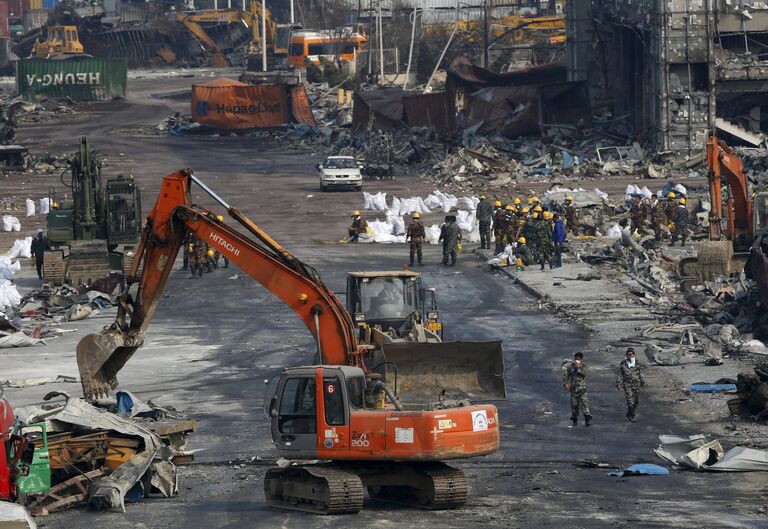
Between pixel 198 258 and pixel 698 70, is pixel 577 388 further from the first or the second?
pixel 698 70

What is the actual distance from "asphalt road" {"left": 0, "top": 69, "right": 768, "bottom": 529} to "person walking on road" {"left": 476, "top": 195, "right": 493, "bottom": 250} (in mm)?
1675

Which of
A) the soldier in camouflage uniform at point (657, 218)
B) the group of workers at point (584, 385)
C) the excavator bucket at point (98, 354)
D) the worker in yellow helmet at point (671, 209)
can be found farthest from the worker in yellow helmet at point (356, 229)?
the excavator bucket at point (98, 354)

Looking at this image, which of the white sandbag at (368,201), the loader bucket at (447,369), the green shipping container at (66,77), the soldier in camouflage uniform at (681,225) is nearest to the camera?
the loader bucket at (447,369)

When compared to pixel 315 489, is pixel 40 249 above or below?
below

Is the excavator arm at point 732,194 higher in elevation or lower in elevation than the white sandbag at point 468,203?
higher

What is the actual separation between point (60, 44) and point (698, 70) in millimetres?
60244

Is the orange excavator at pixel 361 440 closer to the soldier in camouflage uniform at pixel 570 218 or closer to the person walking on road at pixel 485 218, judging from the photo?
the person walking on road at pixel 485 218

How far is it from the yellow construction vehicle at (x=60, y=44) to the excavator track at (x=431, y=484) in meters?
93.4

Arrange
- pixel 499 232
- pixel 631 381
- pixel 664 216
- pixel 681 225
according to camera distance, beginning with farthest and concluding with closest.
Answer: pixel 664 216, pixel 681 225, pixel 499 232, pixel 631 381

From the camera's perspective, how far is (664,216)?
46469 millimetres

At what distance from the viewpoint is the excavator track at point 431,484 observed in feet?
58.9

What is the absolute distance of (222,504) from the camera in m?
18.7

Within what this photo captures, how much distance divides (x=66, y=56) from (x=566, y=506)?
93.6 metres

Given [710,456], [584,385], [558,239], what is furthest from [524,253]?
[710,456]
